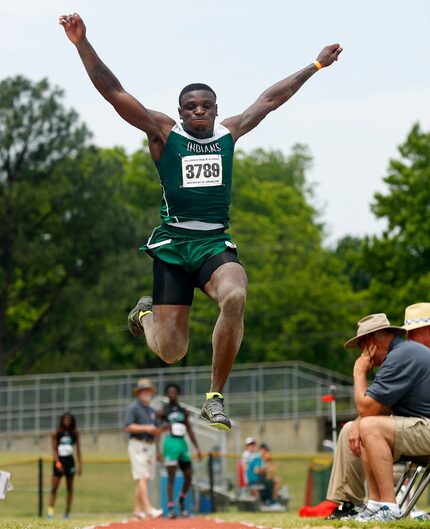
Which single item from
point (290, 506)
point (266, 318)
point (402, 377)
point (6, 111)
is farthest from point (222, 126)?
point (266, 318)

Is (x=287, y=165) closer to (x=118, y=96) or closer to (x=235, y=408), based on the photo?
(x=235, y=408)

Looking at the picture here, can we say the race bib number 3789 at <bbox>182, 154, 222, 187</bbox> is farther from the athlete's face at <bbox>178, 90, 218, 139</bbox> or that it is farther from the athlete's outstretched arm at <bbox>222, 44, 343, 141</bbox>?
the athlete's outstretched arm at <bbox>222, 44, 343, 141</bbox>

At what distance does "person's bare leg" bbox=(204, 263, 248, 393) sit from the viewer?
9.00 metres

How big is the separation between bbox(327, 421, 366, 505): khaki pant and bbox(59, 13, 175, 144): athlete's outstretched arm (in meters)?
3.29

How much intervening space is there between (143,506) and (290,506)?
318 inches

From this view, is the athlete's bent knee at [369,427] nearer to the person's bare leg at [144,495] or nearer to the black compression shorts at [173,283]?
the black compression shorts at [173,283]

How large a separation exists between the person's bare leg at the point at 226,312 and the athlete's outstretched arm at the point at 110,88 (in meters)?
1.21

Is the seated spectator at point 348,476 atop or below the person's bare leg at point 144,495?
atop

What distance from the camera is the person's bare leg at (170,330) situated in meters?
9.64

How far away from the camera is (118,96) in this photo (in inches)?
370

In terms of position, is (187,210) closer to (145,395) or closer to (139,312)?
(139,312)

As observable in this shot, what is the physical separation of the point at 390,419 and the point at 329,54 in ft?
10.4

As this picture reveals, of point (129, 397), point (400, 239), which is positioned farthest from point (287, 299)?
point (129, 397)

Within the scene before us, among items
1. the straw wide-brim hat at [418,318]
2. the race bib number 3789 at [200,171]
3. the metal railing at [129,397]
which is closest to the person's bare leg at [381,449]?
the straw wide-brim hat at [418,318]
